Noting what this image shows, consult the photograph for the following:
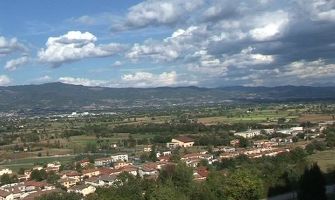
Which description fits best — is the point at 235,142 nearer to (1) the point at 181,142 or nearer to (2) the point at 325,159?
(1) the point at 181,142

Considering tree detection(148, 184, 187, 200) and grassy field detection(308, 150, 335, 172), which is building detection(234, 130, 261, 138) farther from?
tree detection(148, 184, 187, 200)

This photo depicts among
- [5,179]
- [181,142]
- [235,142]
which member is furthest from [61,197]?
[181,142]

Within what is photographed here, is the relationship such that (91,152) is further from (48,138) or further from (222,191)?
(222,191)

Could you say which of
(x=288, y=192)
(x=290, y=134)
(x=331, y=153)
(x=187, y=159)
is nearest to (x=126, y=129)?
(x=290, y=134)

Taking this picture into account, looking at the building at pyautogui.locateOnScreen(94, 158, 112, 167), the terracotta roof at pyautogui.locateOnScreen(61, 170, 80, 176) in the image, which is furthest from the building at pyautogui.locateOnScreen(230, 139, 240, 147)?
the terracotta roof at pyautogui.locateOnScreen(61, 170, 80, 176)

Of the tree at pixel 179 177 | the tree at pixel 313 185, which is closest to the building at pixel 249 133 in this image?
the tree at pixel 179 177

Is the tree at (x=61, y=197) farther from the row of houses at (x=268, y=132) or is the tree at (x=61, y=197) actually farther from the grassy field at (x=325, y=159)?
the row of houses at (x=268, y=132)
